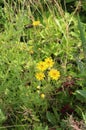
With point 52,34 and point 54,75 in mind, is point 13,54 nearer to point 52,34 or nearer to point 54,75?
point 54,75

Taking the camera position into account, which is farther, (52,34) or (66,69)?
(52,34)

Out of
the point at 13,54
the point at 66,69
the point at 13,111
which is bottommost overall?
the point at 13,111

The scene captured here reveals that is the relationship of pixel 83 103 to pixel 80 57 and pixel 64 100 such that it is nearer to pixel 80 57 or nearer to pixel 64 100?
pixel 64 100

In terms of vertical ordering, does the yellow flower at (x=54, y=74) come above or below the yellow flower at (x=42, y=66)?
below

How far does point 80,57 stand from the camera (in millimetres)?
2338

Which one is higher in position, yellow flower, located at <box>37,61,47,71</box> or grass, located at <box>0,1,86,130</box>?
yellow flower, located at <box>37,61,47,71</box>

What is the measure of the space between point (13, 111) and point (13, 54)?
0.32m

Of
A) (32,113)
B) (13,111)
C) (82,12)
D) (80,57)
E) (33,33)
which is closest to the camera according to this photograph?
(32,113)

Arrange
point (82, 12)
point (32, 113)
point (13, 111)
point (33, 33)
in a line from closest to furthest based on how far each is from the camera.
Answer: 1. point (32, 113)
2. point (13, 111)
3. point (33, 33)
4. point (82, 12)

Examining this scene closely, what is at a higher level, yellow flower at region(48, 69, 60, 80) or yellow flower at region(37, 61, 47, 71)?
yellow flower at region(37, 61, 47, 71)

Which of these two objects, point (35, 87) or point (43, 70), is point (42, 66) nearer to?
point (43, 70)

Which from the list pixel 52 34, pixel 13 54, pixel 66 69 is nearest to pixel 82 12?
pixel 52 34

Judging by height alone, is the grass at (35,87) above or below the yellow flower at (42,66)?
below

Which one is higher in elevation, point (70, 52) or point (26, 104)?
point (70, 52)
